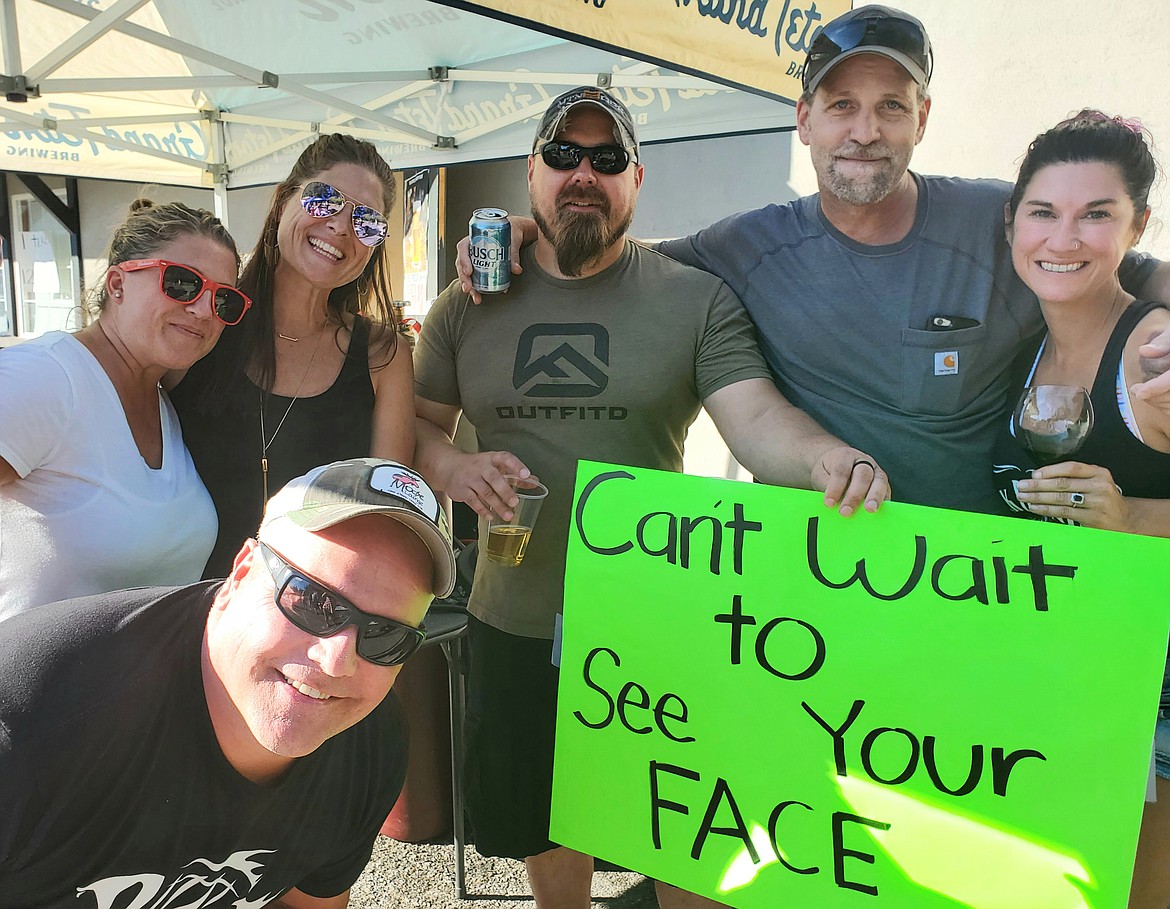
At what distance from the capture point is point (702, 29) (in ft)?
9.12

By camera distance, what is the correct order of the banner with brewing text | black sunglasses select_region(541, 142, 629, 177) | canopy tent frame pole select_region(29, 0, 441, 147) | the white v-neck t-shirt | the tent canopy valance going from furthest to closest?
canopy tent frame pole select_region(29, 0, 441, 147), the tent canopy valance, the banner with brewing text, black sunglasses select_region(541, 142, 629, 177), the white v-neck t-shirt

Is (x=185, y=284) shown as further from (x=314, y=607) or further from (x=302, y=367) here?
(x=314, y=607)

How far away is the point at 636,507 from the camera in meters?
1.66

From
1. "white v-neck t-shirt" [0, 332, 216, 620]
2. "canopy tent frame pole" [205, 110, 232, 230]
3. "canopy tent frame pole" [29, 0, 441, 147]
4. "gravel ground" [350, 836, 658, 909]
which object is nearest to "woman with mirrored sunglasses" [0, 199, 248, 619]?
"white v-neck t-shirt" [0, 332, 216, 620]

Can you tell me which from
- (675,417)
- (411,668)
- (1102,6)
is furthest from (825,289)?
(1102,6)

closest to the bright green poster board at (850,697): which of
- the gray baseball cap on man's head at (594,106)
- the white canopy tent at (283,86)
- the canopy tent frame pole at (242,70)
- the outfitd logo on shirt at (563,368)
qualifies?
the outfitd logo on shirt at (563,368)

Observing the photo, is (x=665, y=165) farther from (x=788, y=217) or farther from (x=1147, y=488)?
(x=1147, y=488)

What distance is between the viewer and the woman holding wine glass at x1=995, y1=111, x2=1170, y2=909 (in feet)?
4.85

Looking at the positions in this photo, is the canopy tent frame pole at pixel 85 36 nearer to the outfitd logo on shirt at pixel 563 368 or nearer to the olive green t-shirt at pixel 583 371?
the olive green t-shirt at pixel 583 371

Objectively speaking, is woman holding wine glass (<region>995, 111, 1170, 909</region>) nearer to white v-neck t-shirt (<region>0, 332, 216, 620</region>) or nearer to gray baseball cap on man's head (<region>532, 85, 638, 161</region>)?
gray baseball cap on man's head (<region>532, 85, 638, 161</region>)

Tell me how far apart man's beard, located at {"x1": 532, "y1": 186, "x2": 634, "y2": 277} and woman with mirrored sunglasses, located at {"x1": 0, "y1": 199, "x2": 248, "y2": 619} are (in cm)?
81

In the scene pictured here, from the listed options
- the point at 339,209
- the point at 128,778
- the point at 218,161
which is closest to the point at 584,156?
the point at 339,209

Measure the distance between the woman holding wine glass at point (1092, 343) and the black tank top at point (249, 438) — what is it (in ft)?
5.19

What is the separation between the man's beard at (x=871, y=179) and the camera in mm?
1694
